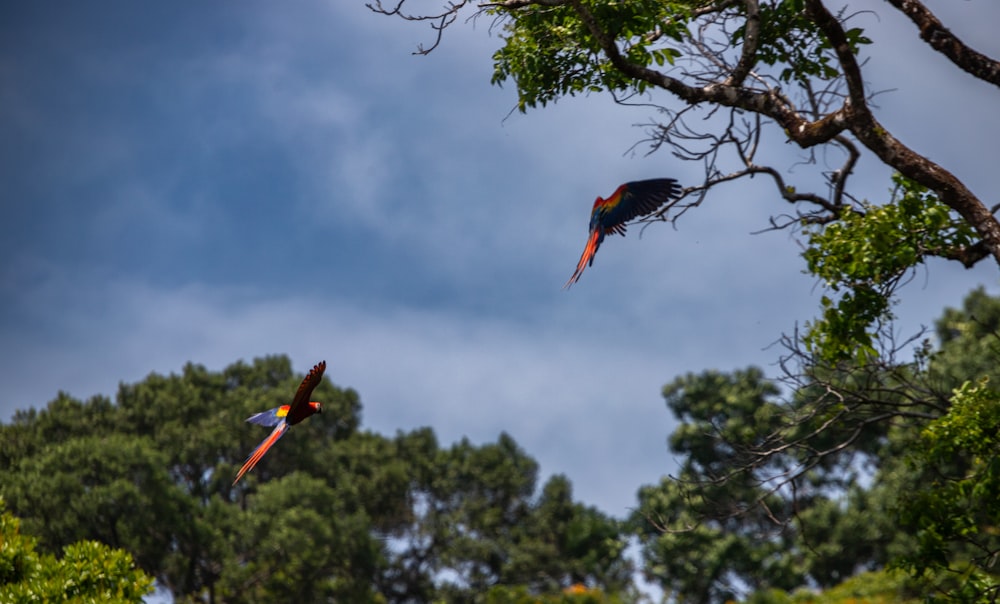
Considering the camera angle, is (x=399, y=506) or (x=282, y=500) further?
(x=399, y=506)

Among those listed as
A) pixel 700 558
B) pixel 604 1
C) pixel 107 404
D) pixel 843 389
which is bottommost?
pixel 843 389

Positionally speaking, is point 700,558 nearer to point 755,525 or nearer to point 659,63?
point 755,525

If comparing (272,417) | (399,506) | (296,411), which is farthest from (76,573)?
(399,506)

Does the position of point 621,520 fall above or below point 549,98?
above

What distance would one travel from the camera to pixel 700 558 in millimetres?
35875

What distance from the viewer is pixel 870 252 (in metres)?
9.95

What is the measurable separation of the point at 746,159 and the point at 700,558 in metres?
27.2

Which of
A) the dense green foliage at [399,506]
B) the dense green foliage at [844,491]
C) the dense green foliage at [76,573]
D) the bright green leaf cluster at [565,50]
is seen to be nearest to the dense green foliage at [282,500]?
the dense green foliage at [399,506]

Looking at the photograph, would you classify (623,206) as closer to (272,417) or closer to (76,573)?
(272,417)

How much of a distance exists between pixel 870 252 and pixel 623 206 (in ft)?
8.44

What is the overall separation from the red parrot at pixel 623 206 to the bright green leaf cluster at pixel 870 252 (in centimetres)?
172

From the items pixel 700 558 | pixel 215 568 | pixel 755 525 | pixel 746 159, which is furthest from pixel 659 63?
pixel 755 525

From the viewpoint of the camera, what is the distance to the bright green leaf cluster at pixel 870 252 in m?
9.93

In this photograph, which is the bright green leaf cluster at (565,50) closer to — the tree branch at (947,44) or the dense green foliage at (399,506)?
the tree branch at (947,44)
